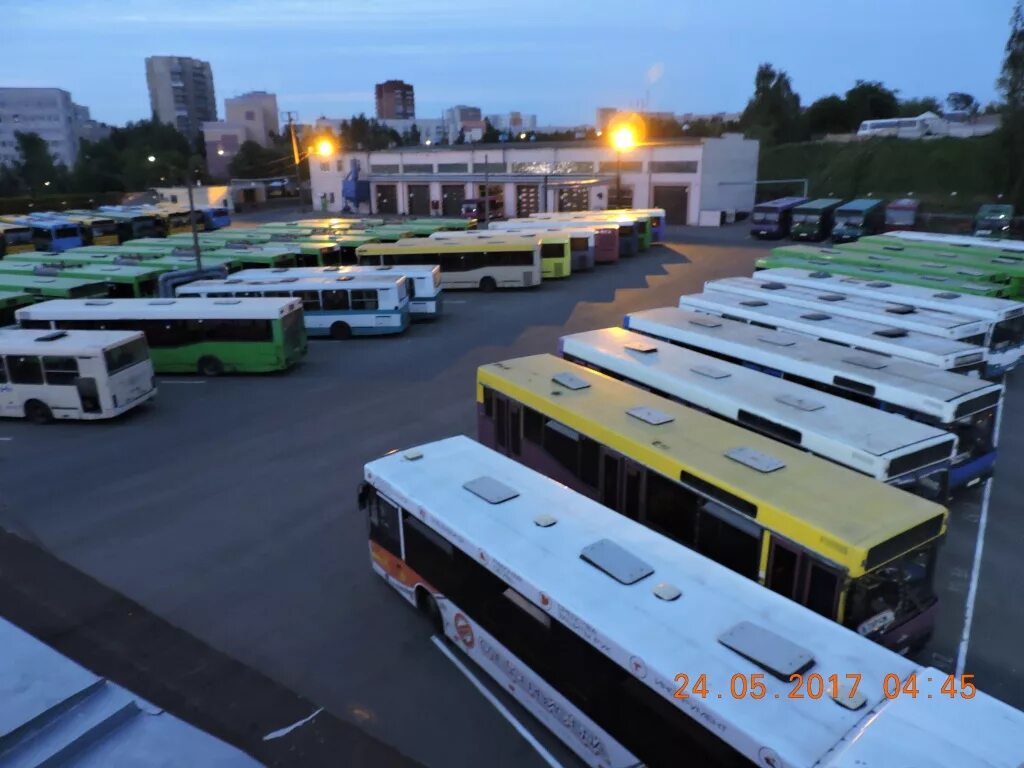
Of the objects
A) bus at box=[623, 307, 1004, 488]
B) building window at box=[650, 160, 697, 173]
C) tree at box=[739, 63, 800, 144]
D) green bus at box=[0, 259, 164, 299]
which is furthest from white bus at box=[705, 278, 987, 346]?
tree at box=[739, 63, 800, 144]

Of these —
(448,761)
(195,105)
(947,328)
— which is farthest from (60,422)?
(195,105)

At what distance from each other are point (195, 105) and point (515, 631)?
17617 cm

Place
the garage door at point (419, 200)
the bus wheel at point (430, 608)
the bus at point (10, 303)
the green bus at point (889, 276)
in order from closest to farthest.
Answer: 1. the bus wheel at point (430, 608)
2. the green bus at point (889, 276)
3. the bus at point (10, 303)
4. the garage door at point (419, 200)

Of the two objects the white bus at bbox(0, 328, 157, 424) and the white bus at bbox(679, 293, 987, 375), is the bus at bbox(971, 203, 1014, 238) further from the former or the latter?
the white bus at bbox(0, 328, 157, 424)

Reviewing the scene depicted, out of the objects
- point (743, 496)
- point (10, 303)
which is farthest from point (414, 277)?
point (743, 496)

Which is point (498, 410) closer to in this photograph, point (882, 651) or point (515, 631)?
point (515, 631)

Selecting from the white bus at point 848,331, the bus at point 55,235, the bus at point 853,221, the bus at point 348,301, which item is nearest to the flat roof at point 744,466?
the white bus at point 848,331

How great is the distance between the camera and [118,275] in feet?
83.6

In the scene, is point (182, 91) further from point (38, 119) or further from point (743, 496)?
point (743, 496)

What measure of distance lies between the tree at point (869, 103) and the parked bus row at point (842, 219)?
4829 centimetres

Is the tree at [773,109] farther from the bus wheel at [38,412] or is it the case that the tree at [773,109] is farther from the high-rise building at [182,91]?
the high-rise building at [182,91]

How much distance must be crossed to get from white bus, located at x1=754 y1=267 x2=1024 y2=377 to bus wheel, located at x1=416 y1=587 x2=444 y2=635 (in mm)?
12785

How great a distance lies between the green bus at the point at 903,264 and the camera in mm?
21250

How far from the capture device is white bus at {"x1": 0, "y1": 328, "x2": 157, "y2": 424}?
52.9 ft
